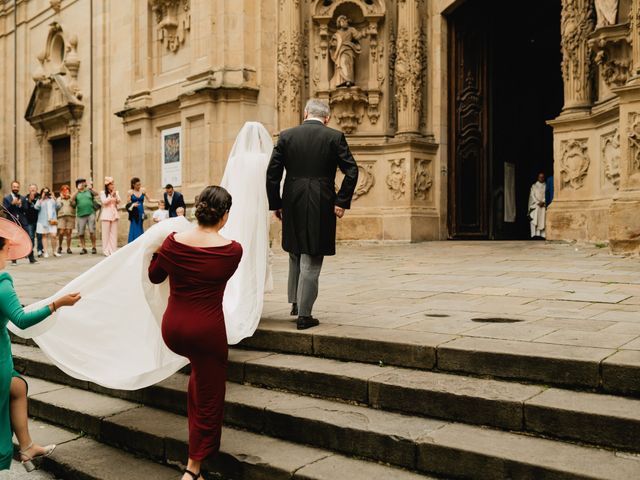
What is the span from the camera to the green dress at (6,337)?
395 cm

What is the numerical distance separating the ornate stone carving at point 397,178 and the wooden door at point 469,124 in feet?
4.21

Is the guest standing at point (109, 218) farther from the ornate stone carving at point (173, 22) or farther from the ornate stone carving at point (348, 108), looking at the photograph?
the ornate stone carving at point (348, 108)

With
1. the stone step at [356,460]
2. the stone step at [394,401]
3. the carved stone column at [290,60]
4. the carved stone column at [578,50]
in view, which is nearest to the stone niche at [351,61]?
the carved stone column at [290,60]

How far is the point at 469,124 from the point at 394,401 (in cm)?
1295

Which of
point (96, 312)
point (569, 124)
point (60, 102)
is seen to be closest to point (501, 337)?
point (96, 312)

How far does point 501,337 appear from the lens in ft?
15.2

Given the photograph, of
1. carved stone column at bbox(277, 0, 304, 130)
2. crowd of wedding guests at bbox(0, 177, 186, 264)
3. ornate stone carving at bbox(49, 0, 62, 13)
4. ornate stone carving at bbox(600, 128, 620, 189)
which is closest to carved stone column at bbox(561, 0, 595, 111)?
ornate stone carving at bbox(600, 128, 620, 189)

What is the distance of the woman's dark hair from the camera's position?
12.5 ft

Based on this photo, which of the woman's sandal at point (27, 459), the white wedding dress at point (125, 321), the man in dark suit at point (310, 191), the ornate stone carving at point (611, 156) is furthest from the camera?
the ornate stone carving at point (611, 156)

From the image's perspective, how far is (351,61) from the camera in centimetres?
1593

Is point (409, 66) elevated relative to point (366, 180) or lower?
elevated

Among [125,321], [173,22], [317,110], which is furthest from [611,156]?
[173,22]

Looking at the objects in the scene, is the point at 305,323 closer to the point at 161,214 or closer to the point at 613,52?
the point at 613,52

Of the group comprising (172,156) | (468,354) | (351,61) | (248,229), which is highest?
(351,61)
